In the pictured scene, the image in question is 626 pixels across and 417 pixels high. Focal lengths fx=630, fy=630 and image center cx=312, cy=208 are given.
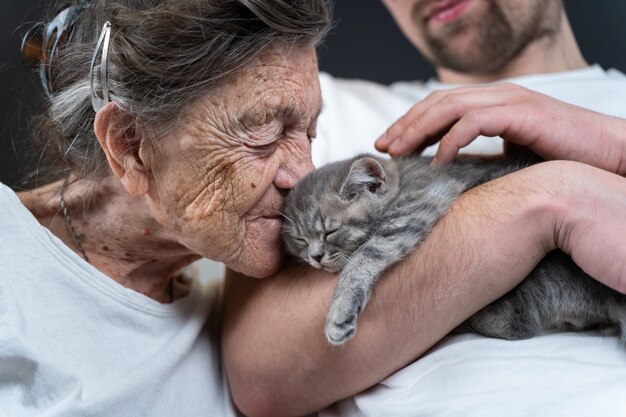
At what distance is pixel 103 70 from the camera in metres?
1.35

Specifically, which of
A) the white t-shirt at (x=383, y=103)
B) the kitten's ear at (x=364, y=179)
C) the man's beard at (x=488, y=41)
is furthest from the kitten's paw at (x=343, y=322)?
the man's beard at (x=488, y=41)

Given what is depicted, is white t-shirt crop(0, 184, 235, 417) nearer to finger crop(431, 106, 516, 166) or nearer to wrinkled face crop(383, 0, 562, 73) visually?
finger crop(431, 106, 516, 166)

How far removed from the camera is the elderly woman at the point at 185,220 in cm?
135

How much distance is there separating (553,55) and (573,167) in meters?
1.14

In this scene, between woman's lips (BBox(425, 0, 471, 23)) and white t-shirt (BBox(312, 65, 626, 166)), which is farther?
woman's lips (BBox(425, 0, 471, 23))

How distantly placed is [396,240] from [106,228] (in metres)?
0.74

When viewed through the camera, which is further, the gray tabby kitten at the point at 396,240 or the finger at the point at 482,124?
the finger at the point at 482,124

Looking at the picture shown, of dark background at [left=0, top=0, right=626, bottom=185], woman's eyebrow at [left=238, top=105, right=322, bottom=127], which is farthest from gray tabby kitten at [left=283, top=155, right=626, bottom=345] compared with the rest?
dark background at [left=0, top=0, right=626, bottom=185]

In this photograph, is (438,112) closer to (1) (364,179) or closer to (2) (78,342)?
(1) (364,179)

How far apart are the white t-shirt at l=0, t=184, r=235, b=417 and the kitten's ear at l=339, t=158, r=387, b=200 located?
0.59 m

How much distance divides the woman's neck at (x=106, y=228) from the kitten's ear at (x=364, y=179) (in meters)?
0.45

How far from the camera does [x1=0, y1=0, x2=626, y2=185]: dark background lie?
169 centimetres

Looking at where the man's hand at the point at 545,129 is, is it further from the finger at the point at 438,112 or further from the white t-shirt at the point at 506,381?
the white t-shirt at the point at 506,381

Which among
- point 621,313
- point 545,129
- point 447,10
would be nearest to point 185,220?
point 545,129
